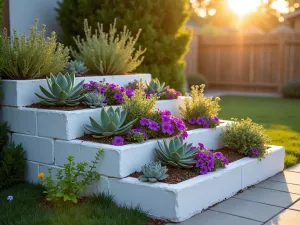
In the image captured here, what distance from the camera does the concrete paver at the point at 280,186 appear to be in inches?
185

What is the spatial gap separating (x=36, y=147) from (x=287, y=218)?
8.64 feet

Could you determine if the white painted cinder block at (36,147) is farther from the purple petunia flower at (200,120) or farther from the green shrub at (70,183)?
the purple petunia flower at (200,120)

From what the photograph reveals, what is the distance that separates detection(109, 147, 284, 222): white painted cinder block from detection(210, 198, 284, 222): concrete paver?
0.33 feet

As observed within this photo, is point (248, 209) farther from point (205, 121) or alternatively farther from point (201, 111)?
point (201, 111)

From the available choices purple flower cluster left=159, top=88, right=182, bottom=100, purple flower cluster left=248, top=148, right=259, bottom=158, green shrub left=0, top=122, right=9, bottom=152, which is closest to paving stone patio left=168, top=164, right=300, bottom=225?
purple flower cluster left=248, top=148, right=259, bottom=158

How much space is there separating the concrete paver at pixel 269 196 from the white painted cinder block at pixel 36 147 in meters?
1.99

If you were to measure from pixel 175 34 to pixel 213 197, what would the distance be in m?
3.91

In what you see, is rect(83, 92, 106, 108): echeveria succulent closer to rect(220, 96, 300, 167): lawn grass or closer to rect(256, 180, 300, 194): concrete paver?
rect(256, 180, 300, 194): concrete paver

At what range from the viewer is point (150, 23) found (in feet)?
23.2

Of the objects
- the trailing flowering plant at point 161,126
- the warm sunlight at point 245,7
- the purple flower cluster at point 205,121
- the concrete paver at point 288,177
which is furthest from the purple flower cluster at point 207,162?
the warm sunlight at point 245,7

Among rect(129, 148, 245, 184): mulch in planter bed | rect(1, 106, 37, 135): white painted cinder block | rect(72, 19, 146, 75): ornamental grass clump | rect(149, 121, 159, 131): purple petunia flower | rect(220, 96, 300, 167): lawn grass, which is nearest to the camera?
rect(129, 148, 245, 184): mulch in planter bed

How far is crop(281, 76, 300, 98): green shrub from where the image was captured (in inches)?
518

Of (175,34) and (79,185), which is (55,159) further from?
(175,34)

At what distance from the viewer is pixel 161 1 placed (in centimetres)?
715
